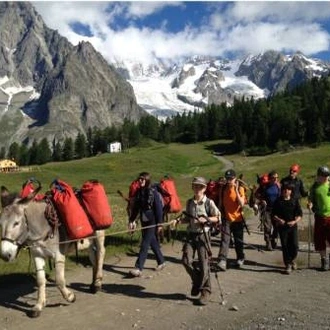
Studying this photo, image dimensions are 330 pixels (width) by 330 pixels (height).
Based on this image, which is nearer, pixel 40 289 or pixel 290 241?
pixel 40 289

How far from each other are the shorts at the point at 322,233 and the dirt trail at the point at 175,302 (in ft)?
2.23

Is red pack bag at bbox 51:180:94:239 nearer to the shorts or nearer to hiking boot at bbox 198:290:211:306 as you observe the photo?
hiking boot at bbox 198:290:211:306

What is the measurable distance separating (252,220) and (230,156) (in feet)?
415

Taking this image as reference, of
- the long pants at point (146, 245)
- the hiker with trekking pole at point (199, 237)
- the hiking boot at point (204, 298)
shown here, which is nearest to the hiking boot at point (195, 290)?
the hiker with trekking pole at point (199, 237)

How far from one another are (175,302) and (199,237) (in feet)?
4.91

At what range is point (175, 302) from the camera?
42.9ft

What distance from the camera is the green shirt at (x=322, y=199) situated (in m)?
16.6

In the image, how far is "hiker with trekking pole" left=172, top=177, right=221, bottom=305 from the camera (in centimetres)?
1288

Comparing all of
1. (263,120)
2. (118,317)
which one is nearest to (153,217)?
(118,317)

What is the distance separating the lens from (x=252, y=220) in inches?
1293

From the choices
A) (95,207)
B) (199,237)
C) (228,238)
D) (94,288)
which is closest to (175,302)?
(199,237)

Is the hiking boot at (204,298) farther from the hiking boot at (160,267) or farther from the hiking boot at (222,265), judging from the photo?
the hiking boot at (160,267)

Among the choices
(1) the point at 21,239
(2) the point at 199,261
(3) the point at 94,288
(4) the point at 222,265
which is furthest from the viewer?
(4) the point at 222,265

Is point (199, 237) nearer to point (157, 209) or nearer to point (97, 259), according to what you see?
point (97, 259)
